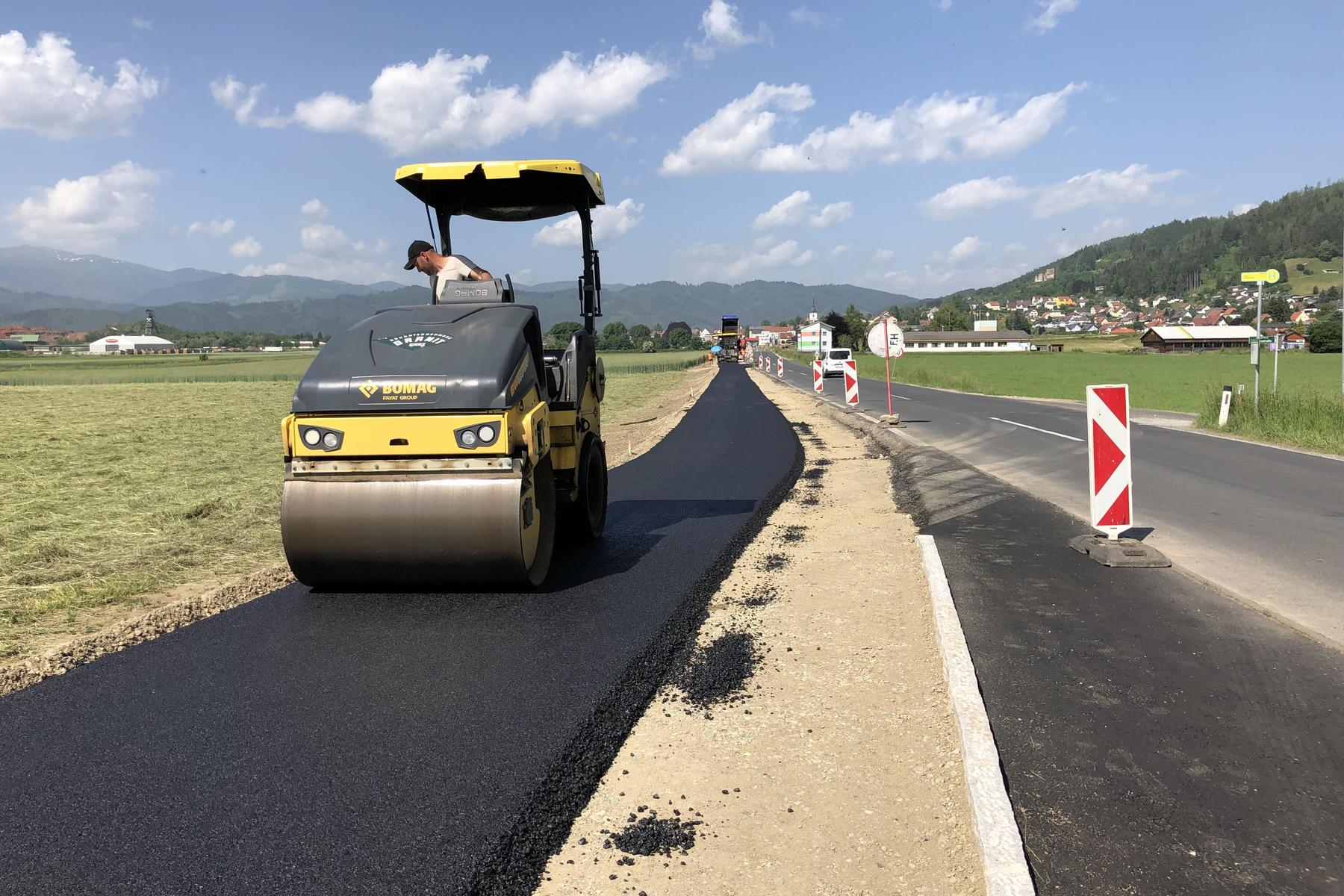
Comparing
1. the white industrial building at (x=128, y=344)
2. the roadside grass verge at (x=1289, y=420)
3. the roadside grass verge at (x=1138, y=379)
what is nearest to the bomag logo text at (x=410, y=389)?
the roadside grass verge at (x=1289, y=420)

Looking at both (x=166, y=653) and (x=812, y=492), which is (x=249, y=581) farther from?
(x=812, y=492)

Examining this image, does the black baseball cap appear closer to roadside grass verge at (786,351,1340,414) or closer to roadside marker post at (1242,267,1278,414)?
roadside marker post at (1242,267,1278,414)

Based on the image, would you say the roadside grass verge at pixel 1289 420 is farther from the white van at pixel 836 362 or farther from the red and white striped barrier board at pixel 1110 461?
the white van at pixel 836 362

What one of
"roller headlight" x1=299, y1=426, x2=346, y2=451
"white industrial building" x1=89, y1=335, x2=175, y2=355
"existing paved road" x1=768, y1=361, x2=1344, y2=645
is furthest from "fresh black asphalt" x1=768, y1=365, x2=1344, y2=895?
"white industrial building" x1=89, y1=335, x2=175, y2=355

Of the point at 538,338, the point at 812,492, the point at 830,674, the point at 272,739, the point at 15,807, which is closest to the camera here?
the point at 15,807

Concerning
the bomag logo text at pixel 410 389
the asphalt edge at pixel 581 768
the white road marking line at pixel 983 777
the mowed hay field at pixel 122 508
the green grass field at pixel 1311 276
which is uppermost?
the green grass field at pixel 1311 276

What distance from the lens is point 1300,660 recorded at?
4.24m

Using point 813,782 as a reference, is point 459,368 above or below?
above

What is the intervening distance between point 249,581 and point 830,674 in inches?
172

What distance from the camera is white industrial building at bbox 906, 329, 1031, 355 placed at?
139m

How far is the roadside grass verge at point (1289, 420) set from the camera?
13250 millimetres

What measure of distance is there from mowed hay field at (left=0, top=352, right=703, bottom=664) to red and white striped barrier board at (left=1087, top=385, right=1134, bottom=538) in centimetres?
685

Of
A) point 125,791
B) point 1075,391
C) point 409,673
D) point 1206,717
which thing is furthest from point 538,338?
point 1075,391

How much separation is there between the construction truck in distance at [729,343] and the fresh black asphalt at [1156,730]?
7858 centimetres
